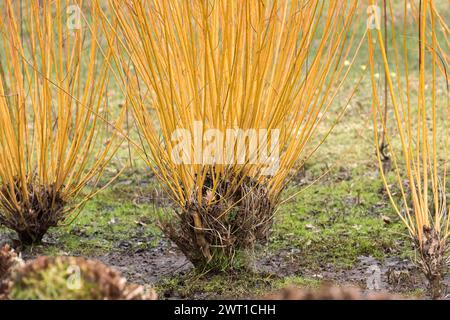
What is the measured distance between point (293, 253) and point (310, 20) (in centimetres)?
134

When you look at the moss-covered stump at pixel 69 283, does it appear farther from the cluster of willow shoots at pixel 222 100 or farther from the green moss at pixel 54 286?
the cluster of willow shoots at pixel 222 100

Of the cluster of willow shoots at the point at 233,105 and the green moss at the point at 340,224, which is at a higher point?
the cluster of willow shoots at the point at 233,105

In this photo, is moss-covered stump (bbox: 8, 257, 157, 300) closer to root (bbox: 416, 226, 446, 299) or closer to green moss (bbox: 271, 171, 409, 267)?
root (bbox: 416, 226, 446, 299)

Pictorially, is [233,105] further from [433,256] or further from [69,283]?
[69,283]

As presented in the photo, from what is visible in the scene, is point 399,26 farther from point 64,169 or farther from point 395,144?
point 64,169

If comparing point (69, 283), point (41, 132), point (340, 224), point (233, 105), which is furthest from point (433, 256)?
point (41, 132)

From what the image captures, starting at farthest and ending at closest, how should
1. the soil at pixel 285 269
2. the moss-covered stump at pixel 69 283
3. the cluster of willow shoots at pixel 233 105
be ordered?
A: the soil at pixel 285 269
the cluster of willow shoots at pixel 233 105
the moss-covered stump at pixel 69 283

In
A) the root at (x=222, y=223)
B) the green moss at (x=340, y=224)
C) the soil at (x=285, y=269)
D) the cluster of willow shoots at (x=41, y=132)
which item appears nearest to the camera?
the root at (x=222, y=223)

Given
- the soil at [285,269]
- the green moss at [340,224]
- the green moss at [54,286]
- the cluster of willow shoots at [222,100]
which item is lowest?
the soil at [285,269]

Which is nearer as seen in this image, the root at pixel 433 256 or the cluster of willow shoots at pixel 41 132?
the root at pixel 433 256

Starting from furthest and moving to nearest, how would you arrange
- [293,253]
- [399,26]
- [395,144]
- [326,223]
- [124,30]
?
Answer: [399,26] < [395,144] < [326,223] < [293,253] < [124,30]

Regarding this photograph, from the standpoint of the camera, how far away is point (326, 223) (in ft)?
14.3

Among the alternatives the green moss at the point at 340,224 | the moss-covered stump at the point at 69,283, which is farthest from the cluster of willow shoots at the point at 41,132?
the moss-covered stump at the point at 69,283

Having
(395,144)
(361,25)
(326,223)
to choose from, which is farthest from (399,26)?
(326,223)
